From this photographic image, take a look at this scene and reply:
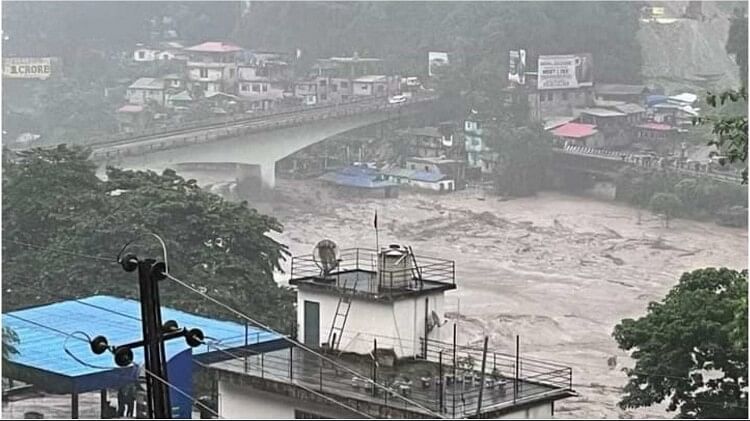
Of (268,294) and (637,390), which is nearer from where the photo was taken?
(637,390)

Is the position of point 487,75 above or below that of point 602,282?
above

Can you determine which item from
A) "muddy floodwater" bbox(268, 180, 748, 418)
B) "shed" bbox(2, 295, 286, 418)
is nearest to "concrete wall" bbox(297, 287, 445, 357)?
"shed" bbox(2, 295, 286, 418)

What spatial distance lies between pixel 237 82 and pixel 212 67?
0.31 metres

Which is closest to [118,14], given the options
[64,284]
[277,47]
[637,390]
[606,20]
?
[277,47]

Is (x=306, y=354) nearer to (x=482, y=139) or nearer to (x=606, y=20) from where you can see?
(x=482, y=139)

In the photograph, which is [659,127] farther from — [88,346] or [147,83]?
[88,346]

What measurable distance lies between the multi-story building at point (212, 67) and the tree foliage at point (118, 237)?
8.78 feet

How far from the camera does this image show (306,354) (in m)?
2.82

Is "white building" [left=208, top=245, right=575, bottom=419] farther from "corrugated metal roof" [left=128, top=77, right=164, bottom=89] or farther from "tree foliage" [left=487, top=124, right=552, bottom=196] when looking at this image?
"corrugated metal roof" [left=128, top=77, right=164, bottom=89]

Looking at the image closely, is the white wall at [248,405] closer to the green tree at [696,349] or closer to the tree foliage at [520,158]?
the green tree at [696,349]

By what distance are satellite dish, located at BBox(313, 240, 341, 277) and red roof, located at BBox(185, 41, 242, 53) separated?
5.51 metres

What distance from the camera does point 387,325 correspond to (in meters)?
2.77

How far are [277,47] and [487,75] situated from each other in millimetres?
1301

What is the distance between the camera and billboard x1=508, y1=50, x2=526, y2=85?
8.46m
